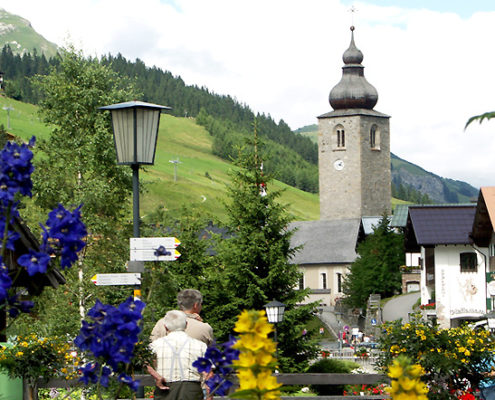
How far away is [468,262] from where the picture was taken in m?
44.6

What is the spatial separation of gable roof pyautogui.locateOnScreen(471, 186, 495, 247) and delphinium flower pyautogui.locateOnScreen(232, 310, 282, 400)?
30936 millimetres

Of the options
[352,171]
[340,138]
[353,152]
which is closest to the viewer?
[352,171]

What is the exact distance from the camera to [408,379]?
3160 millimetres

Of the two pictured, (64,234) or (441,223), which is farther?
(441,223)

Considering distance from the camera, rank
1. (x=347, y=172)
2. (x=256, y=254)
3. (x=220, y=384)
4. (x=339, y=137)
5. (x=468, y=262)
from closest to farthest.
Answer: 1. (x=220, y=384)
2. (x=256, y=254)
3. (x=468, y=262)
4. (x=347, y=172)
5. (x=339, y=137)

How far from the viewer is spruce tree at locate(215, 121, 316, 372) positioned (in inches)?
1083

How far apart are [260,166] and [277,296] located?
3.85 meters

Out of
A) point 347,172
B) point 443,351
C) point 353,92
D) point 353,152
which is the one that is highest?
point 353,92

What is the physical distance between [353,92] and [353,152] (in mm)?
7258

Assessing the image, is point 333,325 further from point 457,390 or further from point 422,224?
point 457,390

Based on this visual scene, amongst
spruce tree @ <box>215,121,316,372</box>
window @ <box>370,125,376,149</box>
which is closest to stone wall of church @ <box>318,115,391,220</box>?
window @ <box>370,125,376,149</box>

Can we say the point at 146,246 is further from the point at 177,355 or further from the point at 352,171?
the point at 352,171

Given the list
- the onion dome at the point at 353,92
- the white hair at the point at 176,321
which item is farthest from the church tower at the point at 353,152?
the white hair at the point at 176,321

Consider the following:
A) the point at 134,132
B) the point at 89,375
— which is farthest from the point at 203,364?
the point at 134,132
